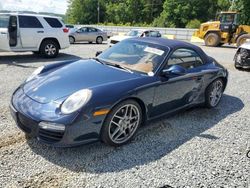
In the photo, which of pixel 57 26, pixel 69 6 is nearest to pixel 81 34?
pixel 57 26

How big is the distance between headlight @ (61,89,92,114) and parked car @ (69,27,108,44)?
15957 millimetres

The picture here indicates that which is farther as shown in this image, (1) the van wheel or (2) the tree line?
(2) the tree line

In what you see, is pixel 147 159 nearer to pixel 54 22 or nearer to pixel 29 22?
pixel 29 22

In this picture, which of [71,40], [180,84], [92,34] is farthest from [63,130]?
[92,34]

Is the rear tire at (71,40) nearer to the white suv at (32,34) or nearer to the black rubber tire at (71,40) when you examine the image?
the black rubber tire at (71,40)

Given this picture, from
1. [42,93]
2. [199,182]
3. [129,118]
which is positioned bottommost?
[199,182]

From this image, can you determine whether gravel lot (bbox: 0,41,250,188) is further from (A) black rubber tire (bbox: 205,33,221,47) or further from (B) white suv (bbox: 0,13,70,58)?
(A) black rubber tire (bbox: 205,33,221,47)

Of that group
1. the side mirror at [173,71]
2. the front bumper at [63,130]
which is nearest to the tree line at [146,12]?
the side mirror at [173,71]

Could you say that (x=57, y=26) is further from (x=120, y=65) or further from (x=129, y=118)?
(x=129, y=118)

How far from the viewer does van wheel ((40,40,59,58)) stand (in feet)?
34.8

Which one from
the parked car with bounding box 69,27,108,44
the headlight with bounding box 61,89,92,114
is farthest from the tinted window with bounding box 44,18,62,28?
the headlight with bounding box 61,89,92,114

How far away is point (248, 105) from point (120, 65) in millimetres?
3200

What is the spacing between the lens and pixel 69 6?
78812 millimetres

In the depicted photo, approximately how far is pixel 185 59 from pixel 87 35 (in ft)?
51.2
